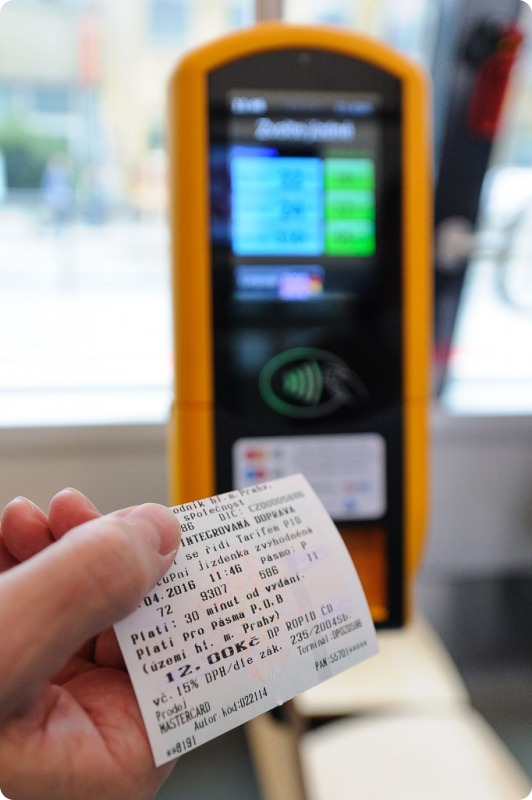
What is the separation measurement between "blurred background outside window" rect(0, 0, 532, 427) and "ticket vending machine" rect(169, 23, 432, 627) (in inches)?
24.8

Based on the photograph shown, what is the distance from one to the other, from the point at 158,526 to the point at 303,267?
820 mm

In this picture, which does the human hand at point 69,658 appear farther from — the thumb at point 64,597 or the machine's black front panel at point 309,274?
the machine's black front panel at point 309,274

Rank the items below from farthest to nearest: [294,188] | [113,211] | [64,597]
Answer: [113,211] < [294,188] < [64,597]

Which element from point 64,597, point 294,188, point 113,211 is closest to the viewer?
point 64,597

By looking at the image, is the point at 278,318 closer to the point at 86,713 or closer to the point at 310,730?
the point at 310,730

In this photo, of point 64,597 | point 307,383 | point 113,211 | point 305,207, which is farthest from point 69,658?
point 113,211

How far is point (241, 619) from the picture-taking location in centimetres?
60

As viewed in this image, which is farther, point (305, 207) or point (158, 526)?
point (305, 207)

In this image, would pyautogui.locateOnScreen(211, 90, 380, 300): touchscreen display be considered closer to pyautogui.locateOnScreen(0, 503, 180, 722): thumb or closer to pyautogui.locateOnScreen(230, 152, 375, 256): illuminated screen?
pyautogui.locateOnScreen(230, 152, 375, 256): illuminated screen

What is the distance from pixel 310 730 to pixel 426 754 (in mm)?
191

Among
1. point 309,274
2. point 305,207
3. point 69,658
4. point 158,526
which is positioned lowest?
point 69,658

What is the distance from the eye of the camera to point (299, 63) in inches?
50.0

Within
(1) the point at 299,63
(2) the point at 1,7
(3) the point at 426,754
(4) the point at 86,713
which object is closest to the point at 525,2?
(1) the point at 299,63

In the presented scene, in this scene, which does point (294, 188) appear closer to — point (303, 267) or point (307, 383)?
point (303, 267)
